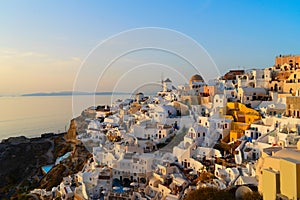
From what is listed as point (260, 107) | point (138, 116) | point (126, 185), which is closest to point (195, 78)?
point (138, 116)

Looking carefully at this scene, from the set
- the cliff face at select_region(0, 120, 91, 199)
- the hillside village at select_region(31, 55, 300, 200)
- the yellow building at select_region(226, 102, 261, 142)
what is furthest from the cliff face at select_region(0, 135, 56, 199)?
the yellow building at select_region(226, 102, 261, 142)

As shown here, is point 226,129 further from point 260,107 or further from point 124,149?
point 124,149

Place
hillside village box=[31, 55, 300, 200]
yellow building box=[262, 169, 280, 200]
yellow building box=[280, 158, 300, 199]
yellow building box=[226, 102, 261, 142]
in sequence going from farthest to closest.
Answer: yellow building box=[226, 102, 261, 142]
hillside village box=[31, 55, 300, 200]
yellow building box=[262, 169, 280, 200]
yellow building box=[280, 158, 300, 199]

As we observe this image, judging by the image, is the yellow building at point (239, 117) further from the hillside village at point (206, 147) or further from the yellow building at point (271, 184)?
the yellow building at point (271, 184)

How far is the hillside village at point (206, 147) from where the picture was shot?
291 inches

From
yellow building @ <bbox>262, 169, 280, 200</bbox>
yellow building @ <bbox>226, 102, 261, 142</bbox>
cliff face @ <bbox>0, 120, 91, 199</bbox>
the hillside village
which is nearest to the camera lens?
yellow building @ <bbox>262, 169, 280, 200</bbox>

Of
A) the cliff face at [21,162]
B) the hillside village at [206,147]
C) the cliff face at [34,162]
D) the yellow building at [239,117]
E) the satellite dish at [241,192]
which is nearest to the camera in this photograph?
the satellite dish at [241,192]

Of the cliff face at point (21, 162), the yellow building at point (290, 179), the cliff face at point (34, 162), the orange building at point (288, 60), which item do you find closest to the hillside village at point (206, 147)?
the yellow building at point (290, 179)

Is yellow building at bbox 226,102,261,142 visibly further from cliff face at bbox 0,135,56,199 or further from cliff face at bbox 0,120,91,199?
cliff face at bbox 0,135,56,199

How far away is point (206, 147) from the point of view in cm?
1105

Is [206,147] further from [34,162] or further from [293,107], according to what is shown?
[34,162]

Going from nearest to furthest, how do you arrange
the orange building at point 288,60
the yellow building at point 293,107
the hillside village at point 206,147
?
the hillside village at point 206,147, the yellow building at point 293,107, the orange building at point 288,60

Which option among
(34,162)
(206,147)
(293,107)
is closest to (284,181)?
(206,147)

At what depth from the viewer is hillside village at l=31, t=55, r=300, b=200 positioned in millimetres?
7398
